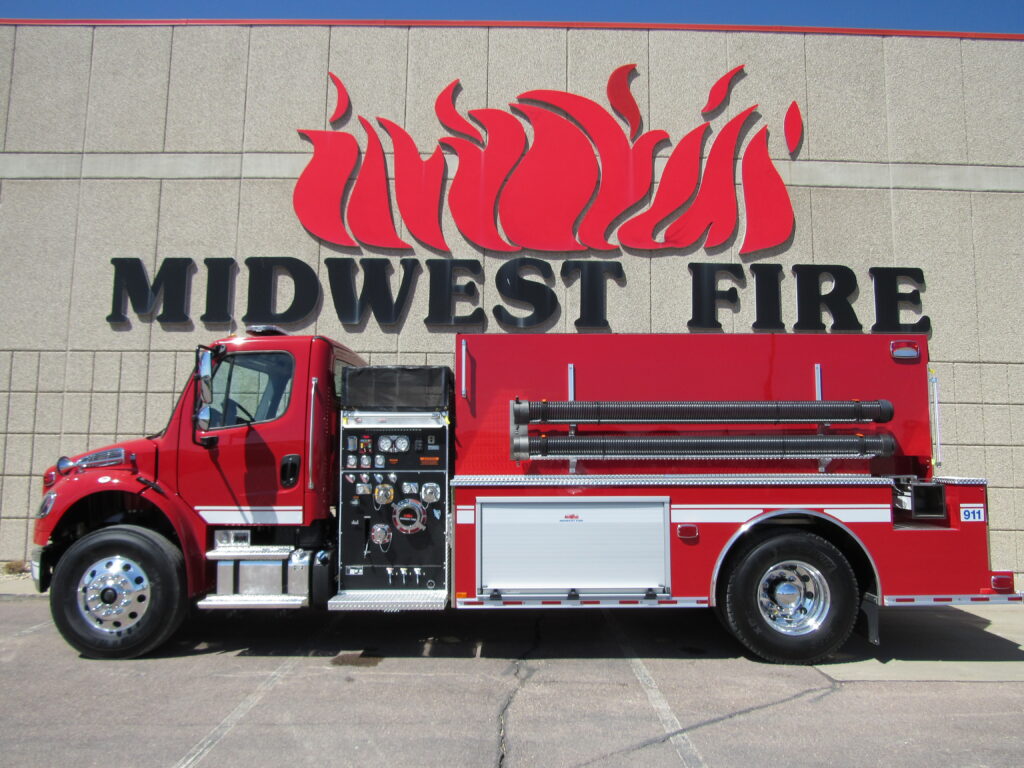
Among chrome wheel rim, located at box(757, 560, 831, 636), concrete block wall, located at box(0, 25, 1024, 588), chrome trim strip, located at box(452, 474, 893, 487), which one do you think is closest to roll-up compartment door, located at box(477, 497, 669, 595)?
chrome trim strip, located at box(452, 474, 893, 487)

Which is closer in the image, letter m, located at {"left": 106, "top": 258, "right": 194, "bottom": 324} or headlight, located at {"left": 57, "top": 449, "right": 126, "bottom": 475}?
headlight, located at {"left": 57, "top": 449, "right": 126, "bottom": 475}

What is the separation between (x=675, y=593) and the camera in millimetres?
5746

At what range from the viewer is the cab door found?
597 centimetres

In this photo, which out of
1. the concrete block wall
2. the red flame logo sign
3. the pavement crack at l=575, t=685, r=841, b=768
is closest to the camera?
the pavement crack at l=575, t=685, r=841, b=768

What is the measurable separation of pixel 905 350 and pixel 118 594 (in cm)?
700

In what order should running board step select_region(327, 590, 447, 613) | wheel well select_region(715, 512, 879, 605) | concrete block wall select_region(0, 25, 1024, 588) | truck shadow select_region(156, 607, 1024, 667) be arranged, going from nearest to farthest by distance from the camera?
running board step select_region(327, 590, 447, 613) → wheel well select_region(715, 512, 879, 605) → truck shadow select_region(156, 607, 1024, 667) → concrete block wall select_region(0, 25, 1024, 588)

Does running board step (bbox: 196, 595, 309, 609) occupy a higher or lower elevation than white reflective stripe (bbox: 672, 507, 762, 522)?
lower

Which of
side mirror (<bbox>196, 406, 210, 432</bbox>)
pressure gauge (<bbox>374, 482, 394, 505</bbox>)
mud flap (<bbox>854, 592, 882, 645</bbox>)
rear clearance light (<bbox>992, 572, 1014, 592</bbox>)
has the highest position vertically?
side mirror (<bbox>196, 406, 210, 432</bbox>)

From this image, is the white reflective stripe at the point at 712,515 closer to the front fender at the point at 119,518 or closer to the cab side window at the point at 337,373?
the cab side window at the point at 337,373

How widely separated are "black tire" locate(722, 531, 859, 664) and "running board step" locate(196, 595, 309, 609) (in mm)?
3502

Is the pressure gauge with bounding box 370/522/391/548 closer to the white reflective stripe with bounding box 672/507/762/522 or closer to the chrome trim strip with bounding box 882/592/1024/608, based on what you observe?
the white reflective stripe with bounding box 672/507/762/522

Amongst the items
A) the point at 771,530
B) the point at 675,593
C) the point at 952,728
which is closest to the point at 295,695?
the point at 675,593

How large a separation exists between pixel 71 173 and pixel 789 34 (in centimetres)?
1083

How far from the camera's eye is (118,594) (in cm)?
572
